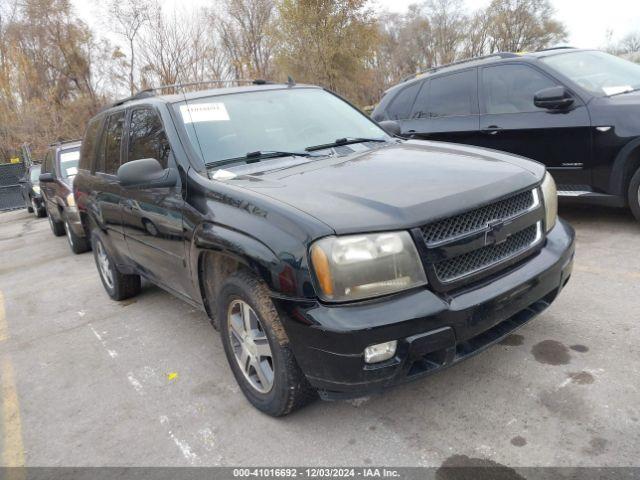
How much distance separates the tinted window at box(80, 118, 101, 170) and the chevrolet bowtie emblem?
154 inches

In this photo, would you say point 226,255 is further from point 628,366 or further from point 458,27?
point 458,27

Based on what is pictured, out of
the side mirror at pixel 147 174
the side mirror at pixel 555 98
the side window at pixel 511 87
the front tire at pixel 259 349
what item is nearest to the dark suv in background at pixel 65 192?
the side mirror at pixel 147 174

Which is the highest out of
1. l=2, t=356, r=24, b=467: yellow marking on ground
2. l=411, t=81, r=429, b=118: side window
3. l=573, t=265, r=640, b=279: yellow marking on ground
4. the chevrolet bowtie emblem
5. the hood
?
l=411, t=81, r=429, b=118: side window

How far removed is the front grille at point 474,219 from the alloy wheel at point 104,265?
3.78 m

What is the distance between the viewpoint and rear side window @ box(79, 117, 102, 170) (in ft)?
16.1

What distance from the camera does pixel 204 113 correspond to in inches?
131

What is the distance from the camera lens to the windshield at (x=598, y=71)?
497cm

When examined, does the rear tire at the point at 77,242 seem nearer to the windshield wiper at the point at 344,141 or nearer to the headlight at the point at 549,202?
the windshield wiper at the point at 344,141

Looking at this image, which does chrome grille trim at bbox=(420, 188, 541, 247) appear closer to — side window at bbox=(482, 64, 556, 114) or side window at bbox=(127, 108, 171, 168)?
side window at bbox=(127, 108, 171, 168)

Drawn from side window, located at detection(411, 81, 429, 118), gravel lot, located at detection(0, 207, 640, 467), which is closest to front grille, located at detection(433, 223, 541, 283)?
gravel lot, located at detection(0, 207, 640, 467)

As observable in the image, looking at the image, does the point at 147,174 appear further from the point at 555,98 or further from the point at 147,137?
the point at 555,98

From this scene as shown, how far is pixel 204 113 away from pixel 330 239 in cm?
166

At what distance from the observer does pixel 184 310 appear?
182 inches

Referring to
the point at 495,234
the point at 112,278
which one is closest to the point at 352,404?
the point at 495,234
